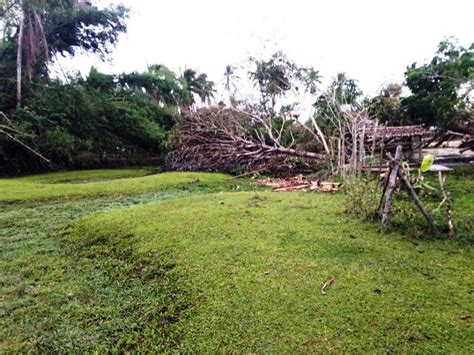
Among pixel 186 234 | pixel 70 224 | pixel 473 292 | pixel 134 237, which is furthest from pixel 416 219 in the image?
pixel 70 224

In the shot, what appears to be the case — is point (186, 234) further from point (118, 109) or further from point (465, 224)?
point (118, 109)

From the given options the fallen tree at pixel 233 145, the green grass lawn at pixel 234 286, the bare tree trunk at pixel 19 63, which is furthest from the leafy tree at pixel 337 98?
the bare tree trunk at pixel 19 63

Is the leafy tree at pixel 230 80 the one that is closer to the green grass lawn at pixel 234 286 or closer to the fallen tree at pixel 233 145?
the fallen tree at pixel 233 145

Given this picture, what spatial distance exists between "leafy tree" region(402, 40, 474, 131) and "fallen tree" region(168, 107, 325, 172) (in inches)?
107

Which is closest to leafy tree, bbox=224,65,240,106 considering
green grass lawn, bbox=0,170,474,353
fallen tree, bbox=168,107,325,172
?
fallen tree, bbox=168,107,325,172

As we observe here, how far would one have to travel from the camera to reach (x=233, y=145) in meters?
7.93

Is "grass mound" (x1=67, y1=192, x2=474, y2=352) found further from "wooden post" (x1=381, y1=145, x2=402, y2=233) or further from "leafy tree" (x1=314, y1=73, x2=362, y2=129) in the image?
"leafy tree" (x1=314, y1=73, x2=362, y2=129)

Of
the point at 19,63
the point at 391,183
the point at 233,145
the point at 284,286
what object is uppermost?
the point at 19,63

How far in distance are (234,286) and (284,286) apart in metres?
0.27

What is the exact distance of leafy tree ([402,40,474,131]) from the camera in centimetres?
654

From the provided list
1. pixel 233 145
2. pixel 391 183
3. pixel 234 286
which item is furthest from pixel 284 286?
pixel 233 145

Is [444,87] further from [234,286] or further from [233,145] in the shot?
[234,286]

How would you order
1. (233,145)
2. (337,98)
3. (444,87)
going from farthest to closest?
(337,98) < (233,145) < (444,87)

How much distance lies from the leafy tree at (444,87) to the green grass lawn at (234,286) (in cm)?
521
